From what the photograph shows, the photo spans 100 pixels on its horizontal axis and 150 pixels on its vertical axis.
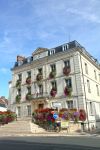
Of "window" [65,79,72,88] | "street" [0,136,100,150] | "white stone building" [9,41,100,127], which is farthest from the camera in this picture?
"window" [65,79,72,88]

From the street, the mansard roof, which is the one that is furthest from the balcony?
the street

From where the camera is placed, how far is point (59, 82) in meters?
28.7

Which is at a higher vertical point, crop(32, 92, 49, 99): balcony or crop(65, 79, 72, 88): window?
crop(65, 79, 72, 88): window

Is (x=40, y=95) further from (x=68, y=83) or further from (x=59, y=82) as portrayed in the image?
(x=68, y=83)

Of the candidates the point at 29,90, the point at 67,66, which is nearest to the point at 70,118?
the point at 67,66

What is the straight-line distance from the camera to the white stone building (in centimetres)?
2704

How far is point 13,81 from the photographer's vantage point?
116 feet

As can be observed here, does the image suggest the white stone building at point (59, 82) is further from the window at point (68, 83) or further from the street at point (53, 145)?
the street at point (53, 145)

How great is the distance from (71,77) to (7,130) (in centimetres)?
1070

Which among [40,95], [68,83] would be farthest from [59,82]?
[40,95]

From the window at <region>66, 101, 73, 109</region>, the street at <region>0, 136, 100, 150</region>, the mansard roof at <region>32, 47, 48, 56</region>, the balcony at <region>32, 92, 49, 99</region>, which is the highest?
the mansard roof at <region>32, 47, 48, 56</region>

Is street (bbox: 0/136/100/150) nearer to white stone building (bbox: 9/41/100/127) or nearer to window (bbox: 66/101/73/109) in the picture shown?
white stone building (bbox: 9/41/100/127)

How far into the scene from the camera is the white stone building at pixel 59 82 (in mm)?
27042

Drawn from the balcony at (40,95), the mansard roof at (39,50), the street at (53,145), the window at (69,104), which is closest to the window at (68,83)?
the window at (69,104)
